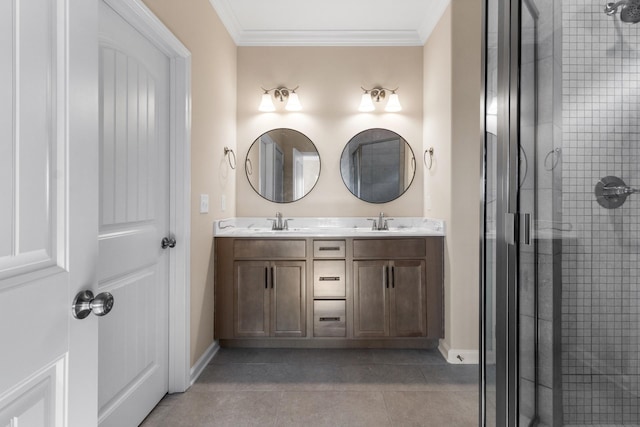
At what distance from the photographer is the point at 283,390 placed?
7.08 feet

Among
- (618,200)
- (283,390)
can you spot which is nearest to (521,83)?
(618,200)

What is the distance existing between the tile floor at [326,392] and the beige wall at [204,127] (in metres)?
0.31

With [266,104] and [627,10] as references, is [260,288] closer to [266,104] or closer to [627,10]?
[266,104]

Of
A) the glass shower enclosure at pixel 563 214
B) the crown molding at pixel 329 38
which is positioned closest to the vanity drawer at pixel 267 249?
the glass shower enclosure at pixel 563 214

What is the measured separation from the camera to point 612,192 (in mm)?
816

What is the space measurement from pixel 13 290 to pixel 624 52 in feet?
4.13

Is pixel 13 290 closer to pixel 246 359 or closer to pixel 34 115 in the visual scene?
pixel 34 115

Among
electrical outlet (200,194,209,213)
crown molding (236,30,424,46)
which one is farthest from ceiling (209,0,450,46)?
electrical outlet (200,194,209,213)

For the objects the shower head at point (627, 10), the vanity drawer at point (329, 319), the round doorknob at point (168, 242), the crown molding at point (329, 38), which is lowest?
the vanity drawer at point (329, 319)

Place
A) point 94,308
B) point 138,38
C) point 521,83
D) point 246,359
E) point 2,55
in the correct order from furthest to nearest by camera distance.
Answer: point 246,359, point 138,38, point 521,83, point 94,308, point 2,55

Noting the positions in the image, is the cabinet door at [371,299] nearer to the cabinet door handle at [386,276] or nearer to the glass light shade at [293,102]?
the cabinet door handle at [386,276]

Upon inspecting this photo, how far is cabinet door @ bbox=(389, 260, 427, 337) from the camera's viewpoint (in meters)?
2.72

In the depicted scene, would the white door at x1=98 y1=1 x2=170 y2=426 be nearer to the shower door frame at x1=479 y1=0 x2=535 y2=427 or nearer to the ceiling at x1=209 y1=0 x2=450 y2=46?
the ceiling at x1=209 y1=0 x2=450 y2=46

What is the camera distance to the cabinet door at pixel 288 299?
2.72 m
